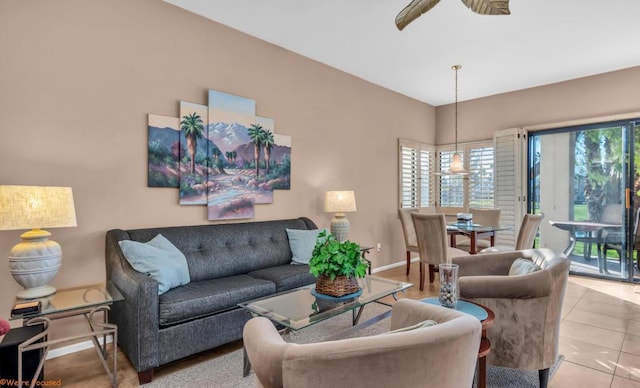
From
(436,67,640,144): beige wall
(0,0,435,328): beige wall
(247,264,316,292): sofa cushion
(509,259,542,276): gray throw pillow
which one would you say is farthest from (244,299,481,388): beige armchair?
(436,67,640,144): beige wall

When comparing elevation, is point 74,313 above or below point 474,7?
below

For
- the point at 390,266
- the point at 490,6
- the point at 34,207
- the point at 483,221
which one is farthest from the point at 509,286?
the point at 390,266

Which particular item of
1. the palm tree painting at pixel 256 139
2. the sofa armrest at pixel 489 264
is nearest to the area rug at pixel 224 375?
the sofa armrest at pixel 489 264

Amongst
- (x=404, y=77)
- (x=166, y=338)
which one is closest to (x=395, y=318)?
(x=166, y=338)

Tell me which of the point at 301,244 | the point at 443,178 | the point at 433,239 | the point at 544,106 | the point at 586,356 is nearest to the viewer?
the point at 586,356

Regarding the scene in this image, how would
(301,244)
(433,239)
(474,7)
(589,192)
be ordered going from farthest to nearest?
(589,192)
(433,239)
(301,244)
(474,7)

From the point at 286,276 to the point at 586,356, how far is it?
2374 millimetres

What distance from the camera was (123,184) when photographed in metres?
2.81

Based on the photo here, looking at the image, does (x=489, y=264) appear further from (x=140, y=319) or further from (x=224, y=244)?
(x=140, y=319)

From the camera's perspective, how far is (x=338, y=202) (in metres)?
4.09

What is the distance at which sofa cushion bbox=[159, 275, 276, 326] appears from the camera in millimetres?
2238

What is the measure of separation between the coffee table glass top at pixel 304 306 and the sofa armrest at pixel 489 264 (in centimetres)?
52

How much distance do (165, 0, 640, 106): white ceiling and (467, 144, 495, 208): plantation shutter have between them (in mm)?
1256

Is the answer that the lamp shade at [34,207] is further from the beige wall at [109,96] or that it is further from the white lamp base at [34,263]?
the beige wall at [109,96]
